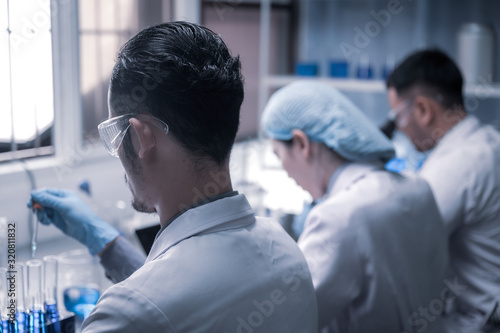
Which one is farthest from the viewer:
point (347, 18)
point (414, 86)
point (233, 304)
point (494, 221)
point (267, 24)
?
point (347, 18)

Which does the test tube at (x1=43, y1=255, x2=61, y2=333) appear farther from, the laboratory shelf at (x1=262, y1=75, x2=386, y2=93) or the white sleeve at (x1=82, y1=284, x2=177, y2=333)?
the laboratory shelf at (x1=262, y1=75, x2=386, y2=93)

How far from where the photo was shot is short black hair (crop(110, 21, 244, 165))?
35.9 inches

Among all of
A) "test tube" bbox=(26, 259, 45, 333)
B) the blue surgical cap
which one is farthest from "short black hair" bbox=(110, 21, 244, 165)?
the blue surgical cap

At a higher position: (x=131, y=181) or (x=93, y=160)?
(x=131, y=181)

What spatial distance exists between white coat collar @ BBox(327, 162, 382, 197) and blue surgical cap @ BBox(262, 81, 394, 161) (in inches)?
0.7

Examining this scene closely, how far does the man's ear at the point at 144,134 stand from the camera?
0.94 m

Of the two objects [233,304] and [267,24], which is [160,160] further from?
[267,24]

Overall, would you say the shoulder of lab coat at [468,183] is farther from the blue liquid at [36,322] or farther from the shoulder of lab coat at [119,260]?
the blue liquid at [36,322]

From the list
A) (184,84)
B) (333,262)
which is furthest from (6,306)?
(333,262)

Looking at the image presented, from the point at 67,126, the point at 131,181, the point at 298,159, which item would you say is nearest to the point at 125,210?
the point at 67,126

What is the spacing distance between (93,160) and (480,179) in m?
1.43

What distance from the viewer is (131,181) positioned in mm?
1013

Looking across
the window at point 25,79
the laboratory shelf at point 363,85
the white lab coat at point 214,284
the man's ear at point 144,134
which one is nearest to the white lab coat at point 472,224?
the laboratory shelf at point 363,85

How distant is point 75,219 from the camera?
50.7 inches
